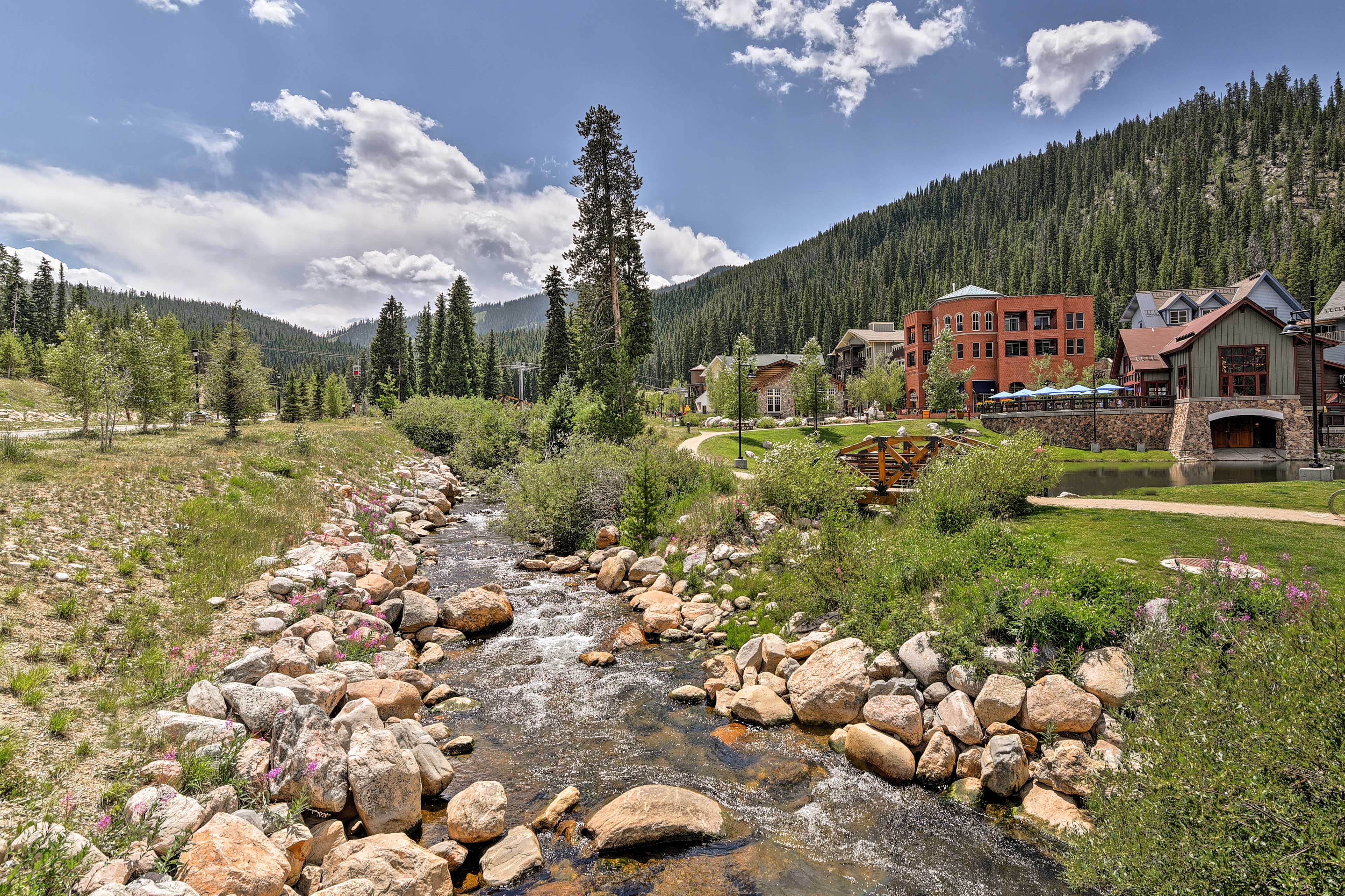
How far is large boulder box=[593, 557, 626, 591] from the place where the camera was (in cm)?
1619

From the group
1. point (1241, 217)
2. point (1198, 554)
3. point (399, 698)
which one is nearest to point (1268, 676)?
point (1198, 554)

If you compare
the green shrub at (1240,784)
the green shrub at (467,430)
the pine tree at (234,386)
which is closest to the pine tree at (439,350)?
the green shrub at (467,430)

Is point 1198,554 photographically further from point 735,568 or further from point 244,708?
point 244,708

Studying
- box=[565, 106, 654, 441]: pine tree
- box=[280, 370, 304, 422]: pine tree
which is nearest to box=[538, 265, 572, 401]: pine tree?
box=[280, 370, 304, 422]: pine tree

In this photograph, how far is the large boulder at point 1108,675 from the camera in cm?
766

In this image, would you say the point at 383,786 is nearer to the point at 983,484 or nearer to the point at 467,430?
the point at 983,484

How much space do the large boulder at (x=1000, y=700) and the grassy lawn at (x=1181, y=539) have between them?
11.8ft

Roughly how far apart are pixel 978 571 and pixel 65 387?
28947 millimetres

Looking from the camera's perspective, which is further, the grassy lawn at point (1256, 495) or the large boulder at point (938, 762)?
the grassy lawn at point (1256, 495)

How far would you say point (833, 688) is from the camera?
30.4 feet

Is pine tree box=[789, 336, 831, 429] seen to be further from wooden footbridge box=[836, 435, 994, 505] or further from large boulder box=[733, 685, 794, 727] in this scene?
large boulder box=[733, 685, 794, 727]

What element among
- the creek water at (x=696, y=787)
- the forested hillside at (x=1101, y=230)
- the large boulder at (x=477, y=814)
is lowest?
the creek water at (x=696, y=787)

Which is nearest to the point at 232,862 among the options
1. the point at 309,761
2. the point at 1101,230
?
the point at 309,761

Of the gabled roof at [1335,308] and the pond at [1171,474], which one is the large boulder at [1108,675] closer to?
the pond at [1171,474]
